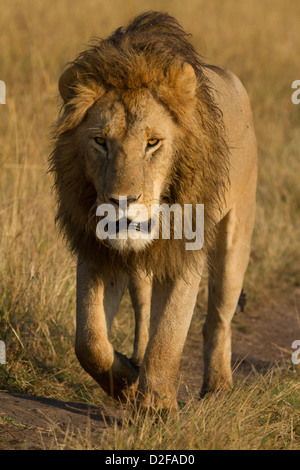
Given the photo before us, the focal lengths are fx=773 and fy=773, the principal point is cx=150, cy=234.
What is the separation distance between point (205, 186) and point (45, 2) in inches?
309

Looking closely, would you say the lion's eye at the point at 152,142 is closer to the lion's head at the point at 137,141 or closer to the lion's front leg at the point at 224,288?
the lion's head at the point at 137,141

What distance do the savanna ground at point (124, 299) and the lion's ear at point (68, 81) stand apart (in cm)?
48

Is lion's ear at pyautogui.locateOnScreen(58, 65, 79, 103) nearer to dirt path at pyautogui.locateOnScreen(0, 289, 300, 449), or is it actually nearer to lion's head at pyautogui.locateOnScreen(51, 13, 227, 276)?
lion's head at pyautogui.locateOnScreen(51, 13, 227, 276)

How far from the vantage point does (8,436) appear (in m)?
2.94

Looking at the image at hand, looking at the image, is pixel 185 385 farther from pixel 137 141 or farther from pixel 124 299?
pixel 124 299

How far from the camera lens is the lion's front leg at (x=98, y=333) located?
134 inches

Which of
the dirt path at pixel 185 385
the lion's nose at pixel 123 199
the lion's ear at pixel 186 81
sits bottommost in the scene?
the dirt path at pixel 185 385

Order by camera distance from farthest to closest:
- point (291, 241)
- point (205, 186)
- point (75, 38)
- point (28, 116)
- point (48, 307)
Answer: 1. point (75, 38)
2. point (291, 241)
3. point (28, 116)
4. point (48, 307)
5. point (205, 186)

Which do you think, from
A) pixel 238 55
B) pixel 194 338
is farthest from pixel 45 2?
pixel 194 338

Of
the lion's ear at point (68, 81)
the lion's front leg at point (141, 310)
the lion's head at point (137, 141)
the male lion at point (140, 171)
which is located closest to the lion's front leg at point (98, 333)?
the male lion at point (140, 171)

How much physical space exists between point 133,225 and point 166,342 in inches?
27.0

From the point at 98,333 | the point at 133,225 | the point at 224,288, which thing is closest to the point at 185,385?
the point at 98,333
